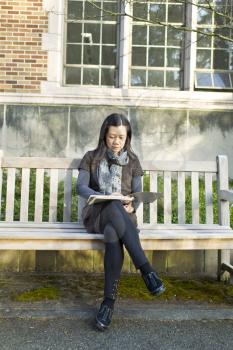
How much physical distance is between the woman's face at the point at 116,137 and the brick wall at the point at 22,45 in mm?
4797

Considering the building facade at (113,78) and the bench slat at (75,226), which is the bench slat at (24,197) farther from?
the building facade at (113,78)

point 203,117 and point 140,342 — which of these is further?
point 203,117

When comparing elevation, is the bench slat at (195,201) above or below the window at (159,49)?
below

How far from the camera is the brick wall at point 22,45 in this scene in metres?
7.80

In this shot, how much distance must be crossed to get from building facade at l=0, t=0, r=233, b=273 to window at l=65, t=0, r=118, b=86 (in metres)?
0.02

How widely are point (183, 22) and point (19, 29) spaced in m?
3.04

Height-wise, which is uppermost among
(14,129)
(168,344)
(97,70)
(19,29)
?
(19,29)

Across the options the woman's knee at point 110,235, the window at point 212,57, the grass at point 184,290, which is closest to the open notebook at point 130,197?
the woman's knee at point 110,235

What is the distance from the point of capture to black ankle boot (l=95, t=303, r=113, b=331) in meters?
2.80

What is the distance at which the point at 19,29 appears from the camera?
781cm

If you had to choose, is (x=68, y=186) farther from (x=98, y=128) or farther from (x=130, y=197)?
(x=98, y=128)

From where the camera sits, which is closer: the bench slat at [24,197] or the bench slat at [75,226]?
the bench slat at [75,226]

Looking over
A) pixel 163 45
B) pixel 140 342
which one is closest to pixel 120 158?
pixel 140 342

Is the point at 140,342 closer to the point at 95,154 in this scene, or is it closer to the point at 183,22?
the point at 95,154
